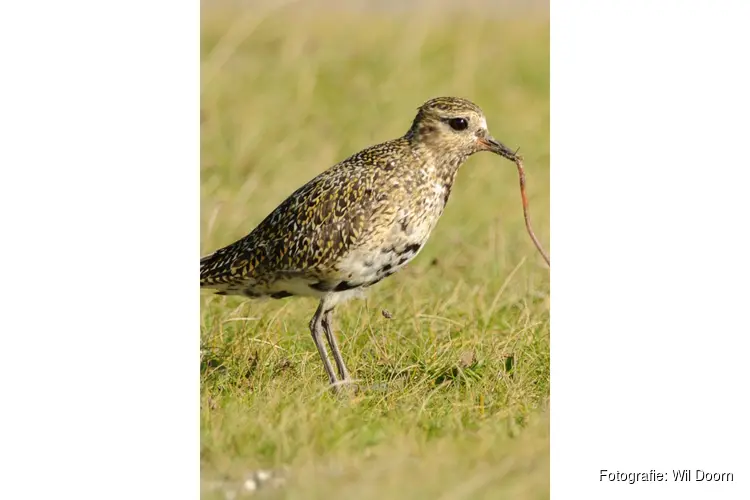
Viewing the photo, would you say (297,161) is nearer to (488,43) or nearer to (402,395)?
(488,43)

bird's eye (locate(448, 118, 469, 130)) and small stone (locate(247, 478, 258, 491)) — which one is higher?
bird's eye (locate(448, 118, 469, 130))

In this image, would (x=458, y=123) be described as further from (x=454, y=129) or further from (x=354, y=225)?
(x=354, y=225)

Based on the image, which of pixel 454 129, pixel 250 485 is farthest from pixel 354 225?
pixel 250 485

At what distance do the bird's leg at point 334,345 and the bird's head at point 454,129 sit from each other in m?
1.10

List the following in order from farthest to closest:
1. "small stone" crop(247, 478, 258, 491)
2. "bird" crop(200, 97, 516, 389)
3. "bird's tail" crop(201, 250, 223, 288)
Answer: "bird's tail" crop(201, 250, 223, 288) → "bird" crop(200, 97, 516, 389) → "small stone" crop(247, 478, 258, 491)

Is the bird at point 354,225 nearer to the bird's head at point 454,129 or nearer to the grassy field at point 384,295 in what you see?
the bird's head at point 454,129

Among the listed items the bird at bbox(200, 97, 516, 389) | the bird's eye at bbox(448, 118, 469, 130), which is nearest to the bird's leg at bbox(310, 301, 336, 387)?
the bird at bbox(200, 97, 516, 389)

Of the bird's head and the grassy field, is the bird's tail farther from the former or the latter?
the bird's head

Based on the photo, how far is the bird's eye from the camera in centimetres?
689

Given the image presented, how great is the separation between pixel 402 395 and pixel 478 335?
2.76 ft

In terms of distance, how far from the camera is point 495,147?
22.7 feet

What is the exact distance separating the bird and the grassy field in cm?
36

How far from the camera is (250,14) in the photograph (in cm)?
854
